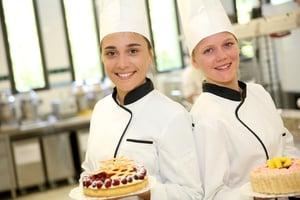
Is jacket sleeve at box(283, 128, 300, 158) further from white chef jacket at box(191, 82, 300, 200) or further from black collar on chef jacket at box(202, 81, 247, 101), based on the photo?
black collar on chef jacket at box(202, 81, 247, 101)

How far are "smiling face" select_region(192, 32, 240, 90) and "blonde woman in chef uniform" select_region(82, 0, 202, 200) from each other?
160mm

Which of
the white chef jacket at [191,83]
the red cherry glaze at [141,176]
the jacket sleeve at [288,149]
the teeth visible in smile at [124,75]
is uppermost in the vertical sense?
the teeth visible in smile at [124,75]

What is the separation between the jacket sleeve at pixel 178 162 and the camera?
156 cm

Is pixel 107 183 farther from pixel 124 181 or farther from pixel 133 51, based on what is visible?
pixel 133 51

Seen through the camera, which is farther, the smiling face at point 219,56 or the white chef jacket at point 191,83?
the white chef jacket at point 191,83

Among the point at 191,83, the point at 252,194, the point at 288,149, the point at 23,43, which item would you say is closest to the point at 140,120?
the point at 252,194

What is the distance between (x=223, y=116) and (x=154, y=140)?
0.24 meters

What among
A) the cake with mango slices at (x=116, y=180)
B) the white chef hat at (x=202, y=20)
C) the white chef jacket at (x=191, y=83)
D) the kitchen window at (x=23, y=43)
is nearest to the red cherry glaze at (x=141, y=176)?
the cake with mango slices at (x=116, y=180)

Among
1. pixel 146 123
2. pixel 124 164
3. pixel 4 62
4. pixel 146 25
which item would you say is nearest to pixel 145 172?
pixel 124 164

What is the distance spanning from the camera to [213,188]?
5.08ft

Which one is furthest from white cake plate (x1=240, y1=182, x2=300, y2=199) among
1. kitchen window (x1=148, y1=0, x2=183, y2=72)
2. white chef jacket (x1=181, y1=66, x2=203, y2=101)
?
kitchen window (x1=148, y1=0, x2=183, y2=72)

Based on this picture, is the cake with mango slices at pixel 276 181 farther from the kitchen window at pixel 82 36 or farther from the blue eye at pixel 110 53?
the kitchen window at pixel 82 36

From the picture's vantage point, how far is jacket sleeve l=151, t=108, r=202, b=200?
1557 millimetres

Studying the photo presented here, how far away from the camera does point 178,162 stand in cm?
156
